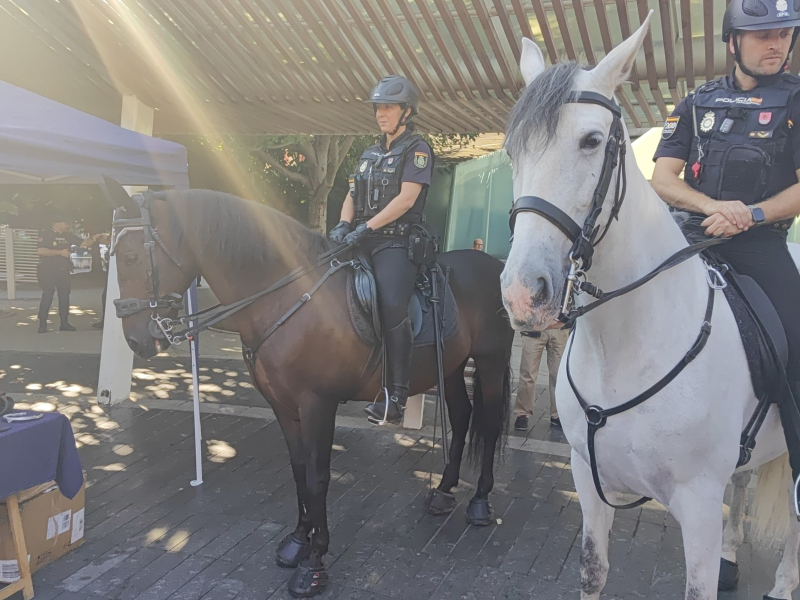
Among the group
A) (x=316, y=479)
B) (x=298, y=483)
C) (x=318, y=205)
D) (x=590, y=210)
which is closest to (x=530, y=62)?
(x=590, y=210)

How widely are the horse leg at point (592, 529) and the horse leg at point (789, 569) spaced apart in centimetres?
128

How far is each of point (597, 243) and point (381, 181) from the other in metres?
2.03

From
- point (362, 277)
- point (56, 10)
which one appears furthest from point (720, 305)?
point (56, 10)

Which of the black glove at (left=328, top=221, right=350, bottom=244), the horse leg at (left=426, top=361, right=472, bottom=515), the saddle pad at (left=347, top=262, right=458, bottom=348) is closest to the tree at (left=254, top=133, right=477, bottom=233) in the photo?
the horse leg at (left=426, top=361, right=472, bottom=515)

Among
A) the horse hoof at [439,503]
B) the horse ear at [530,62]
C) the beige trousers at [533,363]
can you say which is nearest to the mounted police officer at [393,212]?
the horse hoof at [439,503]

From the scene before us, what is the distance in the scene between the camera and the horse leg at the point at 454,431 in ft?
14.1

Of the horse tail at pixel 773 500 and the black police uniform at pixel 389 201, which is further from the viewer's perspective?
the black police uniform at pixel 389 201

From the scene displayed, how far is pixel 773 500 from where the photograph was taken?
126 inches

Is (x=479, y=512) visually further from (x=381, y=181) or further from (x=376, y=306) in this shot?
(x=381, y=181)

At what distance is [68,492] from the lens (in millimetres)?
3510

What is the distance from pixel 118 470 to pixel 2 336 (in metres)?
6.85

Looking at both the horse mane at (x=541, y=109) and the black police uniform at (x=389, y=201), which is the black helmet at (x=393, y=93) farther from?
the horse mane at (x=541, y=109)

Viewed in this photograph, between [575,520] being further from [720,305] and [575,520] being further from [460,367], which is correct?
[720,305]

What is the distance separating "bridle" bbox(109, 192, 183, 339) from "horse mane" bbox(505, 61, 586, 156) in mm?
1938
